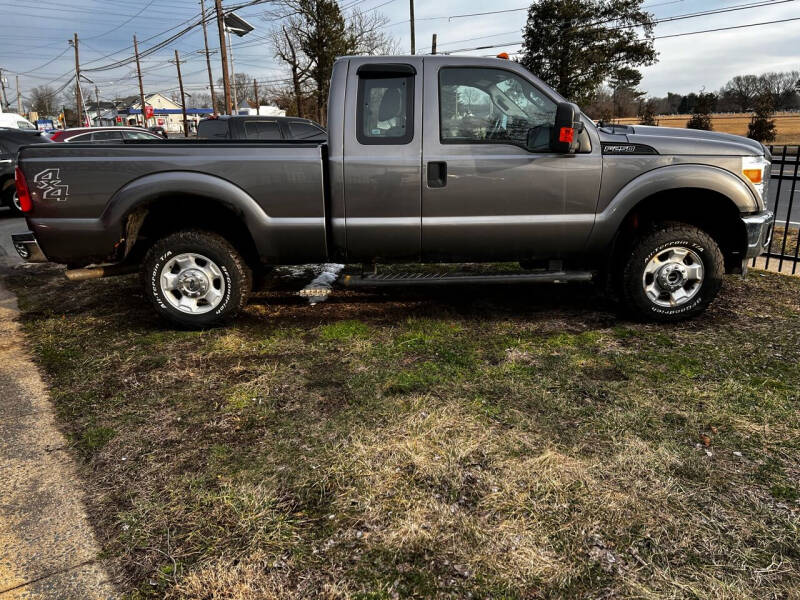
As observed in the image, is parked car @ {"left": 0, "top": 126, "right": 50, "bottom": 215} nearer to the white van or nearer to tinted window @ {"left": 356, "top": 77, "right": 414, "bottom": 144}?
tinted window @ {"left": 356, "top": 77, "right": 414, "bottom": 144}

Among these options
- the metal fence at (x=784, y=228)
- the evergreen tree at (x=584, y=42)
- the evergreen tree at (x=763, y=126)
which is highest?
the evergreen tree at (x=584, y=42)

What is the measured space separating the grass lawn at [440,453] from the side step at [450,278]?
17.3 inches

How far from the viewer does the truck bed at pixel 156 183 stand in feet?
13.6

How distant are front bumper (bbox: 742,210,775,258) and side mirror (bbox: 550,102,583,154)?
5.08 ft

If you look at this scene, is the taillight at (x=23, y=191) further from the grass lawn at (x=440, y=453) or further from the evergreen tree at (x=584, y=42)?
the evergreen tree at (x=584, y=42)

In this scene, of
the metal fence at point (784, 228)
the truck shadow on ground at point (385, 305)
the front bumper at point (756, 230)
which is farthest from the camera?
the metal fence at point (784, 228)

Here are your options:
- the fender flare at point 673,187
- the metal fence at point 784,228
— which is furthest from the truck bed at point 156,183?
the metal fence at point 784,228

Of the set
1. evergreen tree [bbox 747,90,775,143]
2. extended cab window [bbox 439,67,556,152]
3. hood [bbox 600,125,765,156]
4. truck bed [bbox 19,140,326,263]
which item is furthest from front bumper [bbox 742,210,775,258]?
evergreen tree [bbox 747,90,775,143]

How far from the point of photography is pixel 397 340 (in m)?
4.41

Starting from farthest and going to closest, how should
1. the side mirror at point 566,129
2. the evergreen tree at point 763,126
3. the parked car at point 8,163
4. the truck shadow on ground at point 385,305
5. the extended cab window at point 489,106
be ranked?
the evergreen tree at point 763,126 < the parked car at point 8,163 < the truck shadow on ground at point 385,305 < the extended cab window at point 489,106 < the side mirror at point 566,129

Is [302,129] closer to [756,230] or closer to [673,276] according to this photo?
[673,276]

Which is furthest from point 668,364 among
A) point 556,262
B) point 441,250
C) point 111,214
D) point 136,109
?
point 136,109

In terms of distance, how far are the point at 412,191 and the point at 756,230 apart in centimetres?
274

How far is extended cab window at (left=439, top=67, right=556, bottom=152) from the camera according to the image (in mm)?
4223
